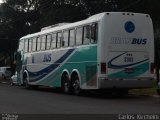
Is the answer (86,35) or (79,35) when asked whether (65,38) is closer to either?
(79,35)

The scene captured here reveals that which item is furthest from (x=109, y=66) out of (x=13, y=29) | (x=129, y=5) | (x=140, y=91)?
(x=13, y=29)

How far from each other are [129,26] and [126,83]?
2465 mm

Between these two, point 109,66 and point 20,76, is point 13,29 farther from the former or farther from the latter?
point 109,66

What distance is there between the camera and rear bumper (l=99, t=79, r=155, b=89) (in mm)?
21653

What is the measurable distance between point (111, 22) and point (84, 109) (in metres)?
6.36

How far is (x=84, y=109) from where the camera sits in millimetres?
16562

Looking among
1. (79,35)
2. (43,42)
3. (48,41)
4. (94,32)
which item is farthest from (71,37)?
(43,42)

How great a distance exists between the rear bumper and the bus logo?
2.16m

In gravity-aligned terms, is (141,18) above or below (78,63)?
above

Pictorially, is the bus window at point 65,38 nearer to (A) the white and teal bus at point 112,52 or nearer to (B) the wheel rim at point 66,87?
(A) the white and teal bus at point 112,52

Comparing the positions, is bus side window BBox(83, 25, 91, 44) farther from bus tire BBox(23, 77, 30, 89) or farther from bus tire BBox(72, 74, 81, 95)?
bus tire BBox(23, 77, 30, 89)

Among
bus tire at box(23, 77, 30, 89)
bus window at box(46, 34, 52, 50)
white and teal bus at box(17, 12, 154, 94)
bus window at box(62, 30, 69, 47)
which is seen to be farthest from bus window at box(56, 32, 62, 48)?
bus tire at box(23, 77, 30, 89)

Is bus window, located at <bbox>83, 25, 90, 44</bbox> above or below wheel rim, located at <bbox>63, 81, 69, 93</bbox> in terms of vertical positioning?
above

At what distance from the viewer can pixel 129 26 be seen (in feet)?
72.8
